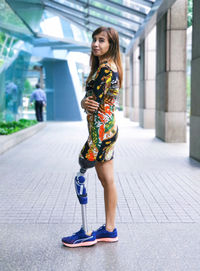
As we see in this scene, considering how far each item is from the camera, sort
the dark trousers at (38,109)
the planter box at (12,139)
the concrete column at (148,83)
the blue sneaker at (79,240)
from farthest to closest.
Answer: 1. the dark trousers at (38,109)
2. the concrete column at (148,83)
3. the planter box at (12,139)
4. the blue sneaker at (79,240)

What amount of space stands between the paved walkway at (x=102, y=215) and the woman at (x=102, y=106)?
1.06ft

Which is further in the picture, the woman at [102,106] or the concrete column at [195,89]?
the concrete column at [195,89]

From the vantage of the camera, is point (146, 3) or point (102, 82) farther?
point (146, 3)

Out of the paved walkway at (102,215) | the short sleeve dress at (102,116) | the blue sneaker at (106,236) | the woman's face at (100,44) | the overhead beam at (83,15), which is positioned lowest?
the paved walkway at (102,215)

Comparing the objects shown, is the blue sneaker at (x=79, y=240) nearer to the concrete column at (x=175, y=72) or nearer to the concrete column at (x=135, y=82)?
the concrete column at (x=175, y=72)

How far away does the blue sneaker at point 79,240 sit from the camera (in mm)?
3262

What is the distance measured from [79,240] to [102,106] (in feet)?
3.87

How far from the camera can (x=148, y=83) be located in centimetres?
1581

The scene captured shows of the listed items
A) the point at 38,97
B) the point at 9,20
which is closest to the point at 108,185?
the point at 9,20

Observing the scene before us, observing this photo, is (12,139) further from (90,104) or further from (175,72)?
(90,104)

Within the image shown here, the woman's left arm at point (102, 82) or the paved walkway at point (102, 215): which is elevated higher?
the woman's left arm at point (102, 82)

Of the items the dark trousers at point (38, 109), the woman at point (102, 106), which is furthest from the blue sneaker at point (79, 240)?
the dark trousers at point (38, 109)

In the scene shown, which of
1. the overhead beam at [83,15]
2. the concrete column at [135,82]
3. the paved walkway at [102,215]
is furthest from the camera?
the concrete column at [135,82]

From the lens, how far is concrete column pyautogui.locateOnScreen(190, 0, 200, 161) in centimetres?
759
